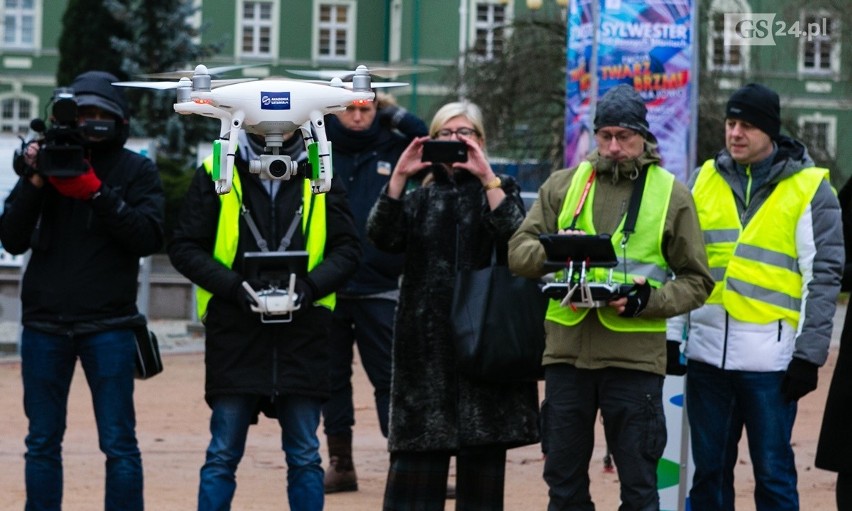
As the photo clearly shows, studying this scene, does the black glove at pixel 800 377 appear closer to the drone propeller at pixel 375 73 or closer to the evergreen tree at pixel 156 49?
the drone propeller at pixel 375 73

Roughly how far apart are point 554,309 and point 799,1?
727 inches

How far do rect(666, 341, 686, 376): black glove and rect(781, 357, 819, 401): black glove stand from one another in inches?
18.6

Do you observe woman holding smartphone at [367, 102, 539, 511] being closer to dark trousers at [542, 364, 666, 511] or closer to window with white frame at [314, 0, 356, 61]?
dark trousers at [542, 364, 666, 511]

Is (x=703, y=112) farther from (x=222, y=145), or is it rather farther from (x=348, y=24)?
(x=348, y=24)

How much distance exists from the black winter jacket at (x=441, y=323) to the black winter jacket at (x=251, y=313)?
1.10 ft

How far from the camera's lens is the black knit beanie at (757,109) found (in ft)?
23.3

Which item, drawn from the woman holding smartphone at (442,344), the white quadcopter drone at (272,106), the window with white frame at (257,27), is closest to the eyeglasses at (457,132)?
the woman holding smartphone at (442,344)

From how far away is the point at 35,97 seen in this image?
188 feet

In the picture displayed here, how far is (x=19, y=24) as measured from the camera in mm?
57500

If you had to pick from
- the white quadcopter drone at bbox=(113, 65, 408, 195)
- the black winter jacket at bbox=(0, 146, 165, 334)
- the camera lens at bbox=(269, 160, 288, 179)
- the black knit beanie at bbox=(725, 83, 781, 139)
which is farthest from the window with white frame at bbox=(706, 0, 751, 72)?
the camera lens at bbox=(269, 160, 288, 179)

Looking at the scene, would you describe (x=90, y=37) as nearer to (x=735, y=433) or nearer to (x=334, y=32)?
(x=334, y=32)

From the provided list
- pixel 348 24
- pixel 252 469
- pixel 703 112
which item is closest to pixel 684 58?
pixel 252 469

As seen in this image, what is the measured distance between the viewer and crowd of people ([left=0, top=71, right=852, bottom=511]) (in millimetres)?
6613

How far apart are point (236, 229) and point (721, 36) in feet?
73.9
